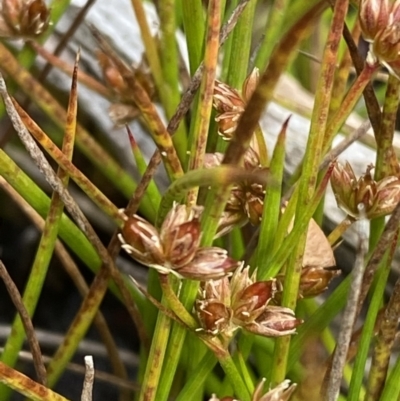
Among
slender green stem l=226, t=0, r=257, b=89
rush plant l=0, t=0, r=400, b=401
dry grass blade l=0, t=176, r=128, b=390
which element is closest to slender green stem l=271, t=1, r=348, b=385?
rush plant l=0, t=0, r=400, b=401

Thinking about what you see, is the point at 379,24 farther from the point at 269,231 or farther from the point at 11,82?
the point at 11,82

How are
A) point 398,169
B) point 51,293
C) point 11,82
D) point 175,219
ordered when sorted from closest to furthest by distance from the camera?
point 175,219, point 398,169, point 11,82, point 51,293

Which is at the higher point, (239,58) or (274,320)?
(239,58)

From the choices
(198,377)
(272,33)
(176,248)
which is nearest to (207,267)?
(176,248)

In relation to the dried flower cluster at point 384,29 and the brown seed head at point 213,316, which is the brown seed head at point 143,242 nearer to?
the brown seed head at point 213,316

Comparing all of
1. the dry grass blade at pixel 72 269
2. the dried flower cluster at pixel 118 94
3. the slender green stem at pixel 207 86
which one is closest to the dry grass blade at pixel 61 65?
the dried flower cluster at pixel 118 94

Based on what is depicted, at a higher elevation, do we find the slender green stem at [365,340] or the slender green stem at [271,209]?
the slender green stem at [271,209]

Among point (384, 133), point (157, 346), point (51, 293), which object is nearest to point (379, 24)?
point (384, 133)
